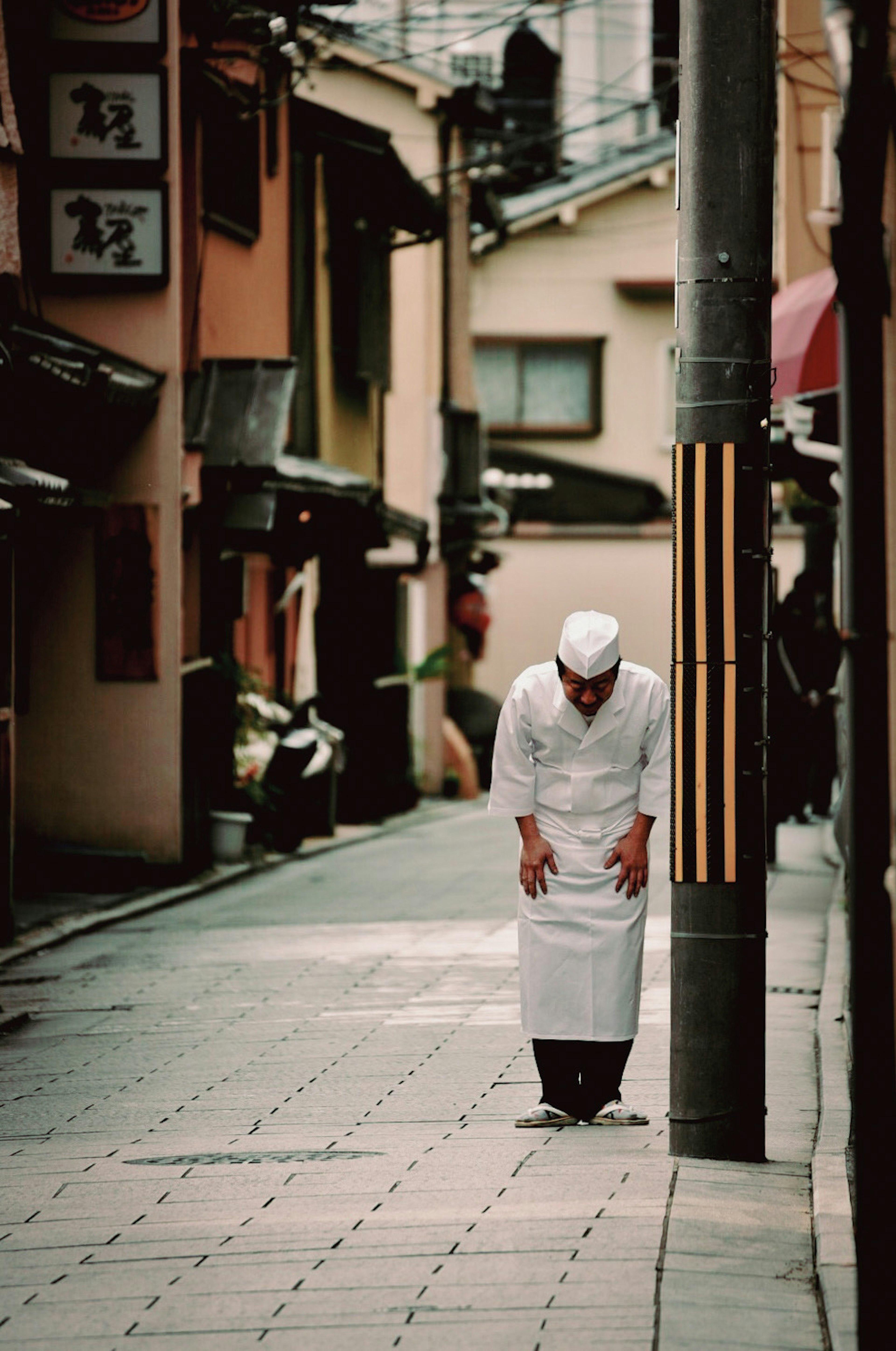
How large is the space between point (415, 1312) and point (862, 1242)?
150 cm

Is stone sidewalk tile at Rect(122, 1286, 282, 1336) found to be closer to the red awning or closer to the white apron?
the white apron

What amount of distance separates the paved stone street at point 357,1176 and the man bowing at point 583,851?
0.98ft

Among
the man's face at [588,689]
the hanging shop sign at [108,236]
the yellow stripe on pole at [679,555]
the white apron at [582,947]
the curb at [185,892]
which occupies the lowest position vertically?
the curb at [185,892]

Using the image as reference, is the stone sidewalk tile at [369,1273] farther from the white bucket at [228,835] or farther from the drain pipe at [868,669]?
the white bucket at [228,835]

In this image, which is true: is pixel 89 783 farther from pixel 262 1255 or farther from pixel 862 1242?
pixel 862 1242

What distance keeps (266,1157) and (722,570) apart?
9.08 ft

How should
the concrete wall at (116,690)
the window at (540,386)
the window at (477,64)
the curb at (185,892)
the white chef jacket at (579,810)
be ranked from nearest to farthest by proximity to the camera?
the white chef jacket at (579,810), the curb at (185,892), the concrete wall at (116,690), the window at (540,386), the window at (477,64)

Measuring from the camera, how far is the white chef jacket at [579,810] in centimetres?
823

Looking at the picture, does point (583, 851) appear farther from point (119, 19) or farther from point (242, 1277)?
point (119, 19)

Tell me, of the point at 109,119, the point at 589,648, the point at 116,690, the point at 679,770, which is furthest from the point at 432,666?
the point at 679,770

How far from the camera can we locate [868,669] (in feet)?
15.5

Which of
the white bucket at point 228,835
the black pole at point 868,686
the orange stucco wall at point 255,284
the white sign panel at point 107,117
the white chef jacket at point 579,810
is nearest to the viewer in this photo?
the black pole at point 868,686

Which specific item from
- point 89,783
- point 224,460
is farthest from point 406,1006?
point 224,460

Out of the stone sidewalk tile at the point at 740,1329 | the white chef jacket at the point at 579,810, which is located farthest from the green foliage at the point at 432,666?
the stone sidewalk tile at the point at 740,1329
